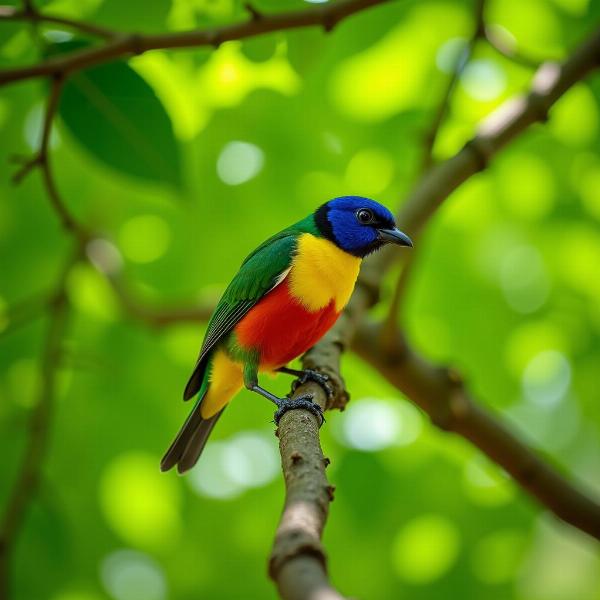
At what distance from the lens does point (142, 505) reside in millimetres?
5977

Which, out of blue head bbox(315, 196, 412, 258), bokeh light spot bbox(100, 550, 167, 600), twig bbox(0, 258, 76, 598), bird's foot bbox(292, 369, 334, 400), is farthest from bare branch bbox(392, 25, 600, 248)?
bokeh light spot bbox(100, 550, 167, 600)

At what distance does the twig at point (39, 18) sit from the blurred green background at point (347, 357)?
5.22 ft

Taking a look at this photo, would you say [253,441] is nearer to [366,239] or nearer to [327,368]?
[366,239]

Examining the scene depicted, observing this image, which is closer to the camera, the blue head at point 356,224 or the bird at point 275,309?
the bird at point 275,309

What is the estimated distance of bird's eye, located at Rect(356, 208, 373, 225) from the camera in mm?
4832

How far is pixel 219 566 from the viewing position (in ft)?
19.6

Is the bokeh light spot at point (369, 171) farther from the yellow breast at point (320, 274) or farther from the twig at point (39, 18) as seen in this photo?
the twig at point (39, 18)

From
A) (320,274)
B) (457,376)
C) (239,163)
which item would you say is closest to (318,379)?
(320,274)

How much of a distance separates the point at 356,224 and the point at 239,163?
119 centimetres

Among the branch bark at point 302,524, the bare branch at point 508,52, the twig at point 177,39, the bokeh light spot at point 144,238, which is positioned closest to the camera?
the branch bark at point 302,524

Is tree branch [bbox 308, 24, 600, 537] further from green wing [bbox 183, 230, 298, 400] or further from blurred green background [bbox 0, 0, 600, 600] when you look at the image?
blurred green background [bbox 0, 0, 600, 600]

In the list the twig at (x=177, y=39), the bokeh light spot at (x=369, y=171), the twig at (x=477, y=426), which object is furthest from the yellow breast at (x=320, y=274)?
the twig at (x=177, y=39)

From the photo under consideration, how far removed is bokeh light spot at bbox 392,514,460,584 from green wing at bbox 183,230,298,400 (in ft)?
6.25

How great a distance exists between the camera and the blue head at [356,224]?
15.5 feet
